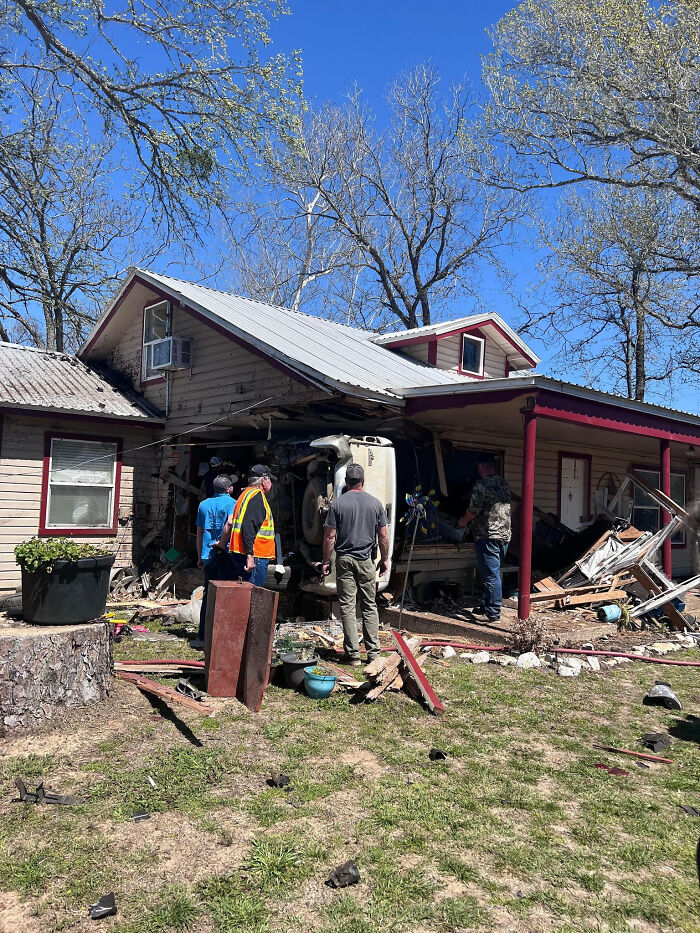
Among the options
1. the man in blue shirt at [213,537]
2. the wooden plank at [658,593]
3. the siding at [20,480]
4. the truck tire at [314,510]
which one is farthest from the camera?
the siding at [20,480]

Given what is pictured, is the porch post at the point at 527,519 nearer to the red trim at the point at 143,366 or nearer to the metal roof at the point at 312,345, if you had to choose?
the metal roof at the point at 312,345

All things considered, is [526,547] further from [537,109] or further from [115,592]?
[537,109]

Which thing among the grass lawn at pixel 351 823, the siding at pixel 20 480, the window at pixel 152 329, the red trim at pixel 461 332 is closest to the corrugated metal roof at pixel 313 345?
the red trim at pixel 461 332

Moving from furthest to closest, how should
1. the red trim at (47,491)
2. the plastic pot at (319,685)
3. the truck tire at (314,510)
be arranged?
1. the red trim at (47,491)
2. the truck tire at (314,510)
3. the plastic pot at (319,685)

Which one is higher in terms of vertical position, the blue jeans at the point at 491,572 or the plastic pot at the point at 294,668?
the blue jeans at the point at 491,572

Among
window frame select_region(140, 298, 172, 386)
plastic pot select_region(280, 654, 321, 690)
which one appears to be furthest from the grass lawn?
window frame select_region(140, 298, 172, 386)

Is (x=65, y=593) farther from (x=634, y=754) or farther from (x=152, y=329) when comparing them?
(x=152, y=329)

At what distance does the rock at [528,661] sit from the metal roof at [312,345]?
3.89m

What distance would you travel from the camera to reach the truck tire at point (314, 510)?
27.9 ft

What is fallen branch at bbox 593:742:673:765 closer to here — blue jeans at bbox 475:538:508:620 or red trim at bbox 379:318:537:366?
blue jeans at bbox 475:538:508:620

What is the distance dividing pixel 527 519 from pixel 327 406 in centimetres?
344

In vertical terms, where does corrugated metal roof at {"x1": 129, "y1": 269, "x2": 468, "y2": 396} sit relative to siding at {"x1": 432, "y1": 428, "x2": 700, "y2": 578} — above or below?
above

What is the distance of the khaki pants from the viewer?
6.65 meters

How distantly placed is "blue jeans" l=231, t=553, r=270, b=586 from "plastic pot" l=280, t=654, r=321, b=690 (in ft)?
4.02
